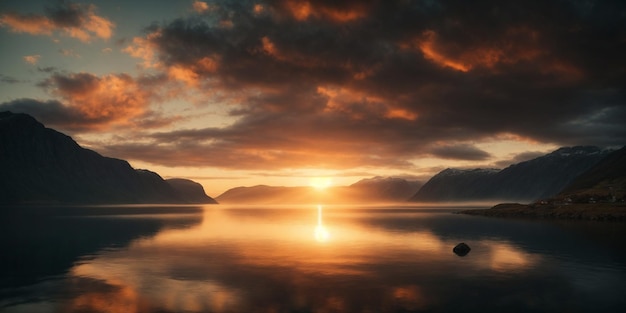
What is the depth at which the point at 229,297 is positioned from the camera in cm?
3719

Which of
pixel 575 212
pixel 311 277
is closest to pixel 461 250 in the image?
pixel 311 277

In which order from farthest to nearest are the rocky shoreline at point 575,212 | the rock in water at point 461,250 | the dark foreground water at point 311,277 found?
the rocky shoreline at point 575,212
the rock in water at point 461,250
the dark foreground water at point 311,277

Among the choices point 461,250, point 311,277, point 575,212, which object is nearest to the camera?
point 311,277

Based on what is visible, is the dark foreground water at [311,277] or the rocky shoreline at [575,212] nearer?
the dark foreground water at [311,277]

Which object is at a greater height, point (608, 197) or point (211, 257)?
point (608, 197)

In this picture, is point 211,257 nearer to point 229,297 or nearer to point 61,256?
point 61,256

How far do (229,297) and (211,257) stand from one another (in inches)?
1092

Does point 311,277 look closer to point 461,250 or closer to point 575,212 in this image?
point 461,250

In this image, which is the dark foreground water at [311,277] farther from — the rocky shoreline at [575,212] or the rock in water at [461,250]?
the rocky shoreline at [575,212]

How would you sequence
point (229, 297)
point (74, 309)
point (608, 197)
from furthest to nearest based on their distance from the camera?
point (608, 197) < point (229, 297) < point (74, 309)

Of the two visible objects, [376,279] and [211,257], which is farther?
[211,257]

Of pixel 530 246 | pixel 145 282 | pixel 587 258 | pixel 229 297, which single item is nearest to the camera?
pixel 229 297

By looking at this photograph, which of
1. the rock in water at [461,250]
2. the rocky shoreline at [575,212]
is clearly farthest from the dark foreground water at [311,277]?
the rocky shoreline at [575,212]

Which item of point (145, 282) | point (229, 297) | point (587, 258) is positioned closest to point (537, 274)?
point (587, 258)
